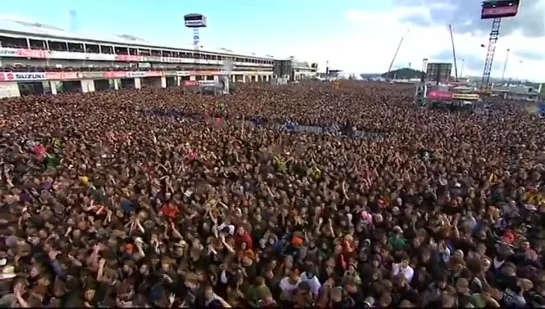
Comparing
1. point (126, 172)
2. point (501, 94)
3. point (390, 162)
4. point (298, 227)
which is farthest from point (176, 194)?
point (501, 94)

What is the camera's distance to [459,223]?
20.6ft

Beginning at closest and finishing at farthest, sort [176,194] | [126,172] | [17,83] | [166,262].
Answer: [166,262]
[176,194]
[126,172]
[17,83]

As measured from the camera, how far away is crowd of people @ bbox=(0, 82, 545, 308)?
14.6 ft

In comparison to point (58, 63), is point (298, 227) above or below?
below

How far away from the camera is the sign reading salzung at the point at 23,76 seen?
25.9 metres

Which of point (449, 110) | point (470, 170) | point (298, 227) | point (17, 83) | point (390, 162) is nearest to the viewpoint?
point (298, 227)

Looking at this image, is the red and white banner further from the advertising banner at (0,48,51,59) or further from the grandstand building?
the advertising banner at (0,48,51,59)

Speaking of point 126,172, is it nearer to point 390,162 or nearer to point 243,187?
point 243,187

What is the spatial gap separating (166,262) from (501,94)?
170ft

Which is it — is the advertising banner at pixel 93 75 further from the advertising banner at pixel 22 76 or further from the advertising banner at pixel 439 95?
the advertising banner at pixel 439 95

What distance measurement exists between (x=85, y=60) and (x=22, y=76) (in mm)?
18145

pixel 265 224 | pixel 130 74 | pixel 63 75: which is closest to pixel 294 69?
pixel 130 74

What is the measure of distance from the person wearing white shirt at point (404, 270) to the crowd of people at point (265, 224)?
0.12 feet

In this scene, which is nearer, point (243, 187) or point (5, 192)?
point (5, 192)
